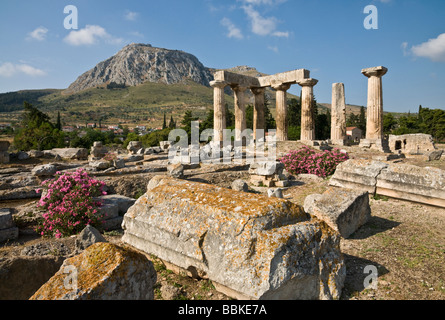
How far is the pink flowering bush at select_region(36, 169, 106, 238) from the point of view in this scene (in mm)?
5465

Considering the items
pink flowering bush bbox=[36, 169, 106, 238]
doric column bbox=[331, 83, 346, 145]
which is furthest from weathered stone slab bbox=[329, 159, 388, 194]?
doric column bbox=[331, 83, 346, 145]

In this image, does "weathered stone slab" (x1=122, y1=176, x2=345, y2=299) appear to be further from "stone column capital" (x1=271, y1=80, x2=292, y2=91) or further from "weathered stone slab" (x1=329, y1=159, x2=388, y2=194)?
"stone column capital" (x1=271, y1=80, x2=292, y2=91)

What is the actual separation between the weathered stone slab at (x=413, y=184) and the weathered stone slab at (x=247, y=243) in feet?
14.7

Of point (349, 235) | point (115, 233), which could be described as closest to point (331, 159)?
point (349, 235)

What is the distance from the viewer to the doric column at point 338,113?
910 inches

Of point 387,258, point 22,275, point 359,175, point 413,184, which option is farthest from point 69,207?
point 413,184

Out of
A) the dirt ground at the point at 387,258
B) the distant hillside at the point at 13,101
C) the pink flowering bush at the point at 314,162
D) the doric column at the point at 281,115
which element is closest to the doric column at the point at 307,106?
the doric column at the point at 281,115

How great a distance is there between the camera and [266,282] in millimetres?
2625

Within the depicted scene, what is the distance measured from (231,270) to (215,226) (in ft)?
1.79

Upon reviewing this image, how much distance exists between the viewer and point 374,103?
781 inches

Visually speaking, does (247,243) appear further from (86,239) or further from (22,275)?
(86,239)

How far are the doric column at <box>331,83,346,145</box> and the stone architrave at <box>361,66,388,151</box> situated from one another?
3.08 m
